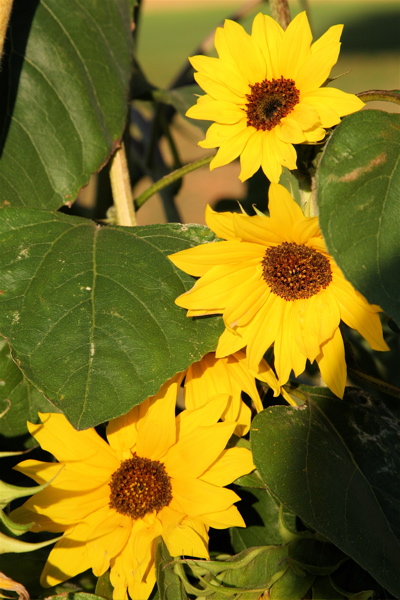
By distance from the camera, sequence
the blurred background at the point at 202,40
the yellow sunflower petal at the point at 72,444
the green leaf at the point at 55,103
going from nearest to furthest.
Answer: the yellow sunflower petal at the point at 72,444, the green leaf at the point at 55,103, the blurred background at the point at 202,40

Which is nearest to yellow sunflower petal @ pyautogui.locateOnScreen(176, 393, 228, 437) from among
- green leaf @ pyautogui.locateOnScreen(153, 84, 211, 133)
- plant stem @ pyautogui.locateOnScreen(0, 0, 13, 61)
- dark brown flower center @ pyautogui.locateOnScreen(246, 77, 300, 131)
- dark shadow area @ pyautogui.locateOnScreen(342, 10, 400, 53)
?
dark brown flower center @ pyautogui.locateOnScreen(246, 77, 300, 131)

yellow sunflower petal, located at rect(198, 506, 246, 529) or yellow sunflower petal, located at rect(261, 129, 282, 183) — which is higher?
yellow sunflower petal, located at rect(261, 129, 282, 183)

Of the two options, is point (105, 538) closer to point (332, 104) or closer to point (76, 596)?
point (76, 596)

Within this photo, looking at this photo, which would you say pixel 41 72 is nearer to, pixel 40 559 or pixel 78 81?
pixel 78 81

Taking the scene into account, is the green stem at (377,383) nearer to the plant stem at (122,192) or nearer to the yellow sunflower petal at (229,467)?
the yellow sunflower petal at (229,467)

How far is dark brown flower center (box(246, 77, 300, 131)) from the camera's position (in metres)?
0.58

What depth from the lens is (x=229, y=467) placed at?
0.60 metres

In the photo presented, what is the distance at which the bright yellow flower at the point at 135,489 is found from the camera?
589 millimetres

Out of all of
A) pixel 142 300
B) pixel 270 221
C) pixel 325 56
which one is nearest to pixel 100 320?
pixel 142 300

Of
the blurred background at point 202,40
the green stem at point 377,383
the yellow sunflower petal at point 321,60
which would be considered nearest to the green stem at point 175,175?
the yellow sunflower petal at point 321,60

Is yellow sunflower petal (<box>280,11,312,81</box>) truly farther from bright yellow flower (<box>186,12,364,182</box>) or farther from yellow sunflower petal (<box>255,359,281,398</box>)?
yellow sunflower petal (<box>255,359,281,398</box>)

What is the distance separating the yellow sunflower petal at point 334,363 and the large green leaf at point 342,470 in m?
0.05

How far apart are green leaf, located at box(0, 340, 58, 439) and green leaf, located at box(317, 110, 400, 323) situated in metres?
0.28

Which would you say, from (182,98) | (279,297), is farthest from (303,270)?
(182,98)
